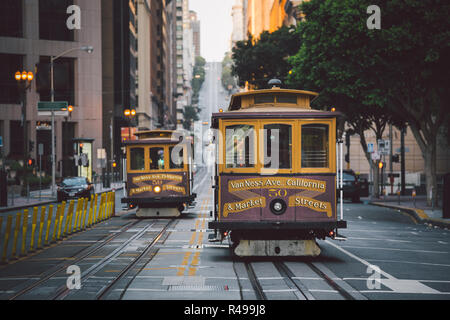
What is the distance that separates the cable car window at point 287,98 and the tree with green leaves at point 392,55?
14411 millimetres

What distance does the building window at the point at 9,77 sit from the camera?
69562 millimetres

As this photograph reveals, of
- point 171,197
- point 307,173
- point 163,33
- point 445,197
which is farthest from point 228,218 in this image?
point 163,33

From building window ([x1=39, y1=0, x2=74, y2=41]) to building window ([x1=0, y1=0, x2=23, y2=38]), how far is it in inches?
91.1

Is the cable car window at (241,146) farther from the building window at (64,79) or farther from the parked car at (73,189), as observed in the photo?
the building window at (64,79)

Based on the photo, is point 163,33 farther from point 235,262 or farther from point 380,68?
point 235,262

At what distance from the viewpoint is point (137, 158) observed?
82.8ft

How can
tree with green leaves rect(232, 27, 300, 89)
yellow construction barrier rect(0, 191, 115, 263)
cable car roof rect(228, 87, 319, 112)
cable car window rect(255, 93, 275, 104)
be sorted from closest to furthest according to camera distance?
cable car roof rect(228, 87, 319, 112), cable car window rect(255, 93, 275, 104), yellow construction barrier rect(0, 191, 115, 263), tree with green leaves rect(232, 27, 300, 89)

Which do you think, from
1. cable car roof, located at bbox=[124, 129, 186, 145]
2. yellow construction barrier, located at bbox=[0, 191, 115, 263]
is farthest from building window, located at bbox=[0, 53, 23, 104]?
cable car roof, located at bbox=[124, 129, 186, 145]

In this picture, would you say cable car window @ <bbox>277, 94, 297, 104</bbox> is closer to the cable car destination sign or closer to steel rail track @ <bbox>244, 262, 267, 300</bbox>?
the cable car destination sign

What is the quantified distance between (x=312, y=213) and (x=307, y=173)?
81cm

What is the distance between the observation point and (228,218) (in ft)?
43.9

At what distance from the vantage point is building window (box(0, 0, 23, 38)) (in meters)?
69.4

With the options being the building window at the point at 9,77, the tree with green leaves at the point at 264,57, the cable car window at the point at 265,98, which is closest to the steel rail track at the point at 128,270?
the cable car window at the point at 265,98

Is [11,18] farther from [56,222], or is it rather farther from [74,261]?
[74,261]
